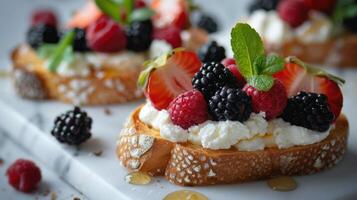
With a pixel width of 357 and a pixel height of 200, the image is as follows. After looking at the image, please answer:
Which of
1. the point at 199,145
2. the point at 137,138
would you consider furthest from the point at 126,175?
the point at 199,145

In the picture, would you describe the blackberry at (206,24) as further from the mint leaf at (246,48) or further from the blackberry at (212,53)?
the mint leaf at (246,48)

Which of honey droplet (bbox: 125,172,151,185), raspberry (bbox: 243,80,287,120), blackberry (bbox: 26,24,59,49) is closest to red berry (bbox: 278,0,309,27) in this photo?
blackberry (bbox: 26,24,59,49)

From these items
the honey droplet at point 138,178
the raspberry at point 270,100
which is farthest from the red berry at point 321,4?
the honey droplet at point 138,178

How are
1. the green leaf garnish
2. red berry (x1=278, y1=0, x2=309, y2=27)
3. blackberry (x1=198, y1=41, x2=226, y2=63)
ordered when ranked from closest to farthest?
1. blackberry (x1=198, y1=41, x2=226, y2=63)
2. the green leaf garnish
3. red berry (x1=278, y1=0, x2=309, y2=27)

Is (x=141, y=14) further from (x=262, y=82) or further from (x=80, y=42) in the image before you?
(x=262, y=82)

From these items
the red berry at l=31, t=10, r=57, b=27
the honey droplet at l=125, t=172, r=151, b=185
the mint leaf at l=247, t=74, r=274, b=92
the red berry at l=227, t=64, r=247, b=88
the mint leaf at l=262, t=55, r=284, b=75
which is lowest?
the honey droplet at l=125, t=172, r=151, b=185

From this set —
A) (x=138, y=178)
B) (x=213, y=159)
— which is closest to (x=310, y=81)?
(x=213, y=159)

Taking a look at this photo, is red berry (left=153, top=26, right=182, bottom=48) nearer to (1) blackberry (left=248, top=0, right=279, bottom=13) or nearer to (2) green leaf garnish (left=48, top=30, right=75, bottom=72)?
(2) green leaf garnish (left=48, top=30, right=75, bottom=72)
